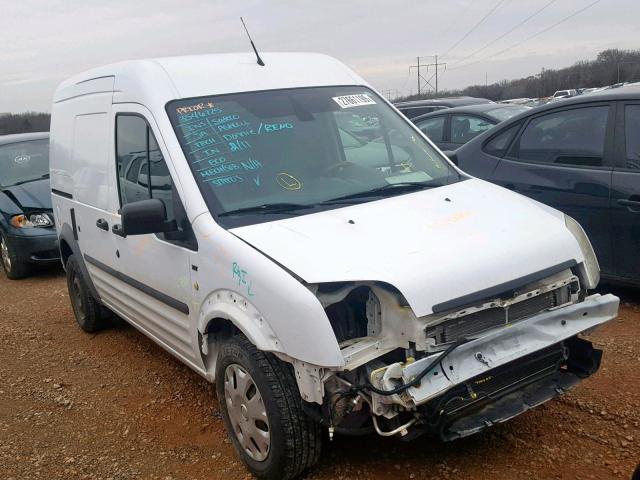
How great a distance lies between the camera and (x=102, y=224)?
4.50 metres

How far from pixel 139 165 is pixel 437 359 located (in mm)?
2321

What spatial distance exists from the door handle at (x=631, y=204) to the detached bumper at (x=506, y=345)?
6.12ft

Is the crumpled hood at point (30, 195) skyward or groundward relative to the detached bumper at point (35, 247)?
skyward

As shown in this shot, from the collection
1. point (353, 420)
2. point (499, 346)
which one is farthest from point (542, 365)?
point (353, 420)

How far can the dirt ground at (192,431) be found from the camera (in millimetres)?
3172

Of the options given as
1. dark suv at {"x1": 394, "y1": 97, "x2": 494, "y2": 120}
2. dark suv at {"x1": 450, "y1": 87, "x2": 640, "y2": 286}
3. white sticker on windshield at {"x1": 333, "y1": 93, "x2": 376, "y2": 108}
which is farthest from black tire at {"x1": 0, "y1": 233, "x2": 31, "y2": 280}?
dark suv at {"x1": 394, "y1": 97, "x2": 494, "y2": 120}

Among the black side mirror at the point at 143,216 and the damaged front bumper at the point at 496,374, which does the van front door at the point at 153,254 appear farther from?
the damaged front bumper at the point at 496,374

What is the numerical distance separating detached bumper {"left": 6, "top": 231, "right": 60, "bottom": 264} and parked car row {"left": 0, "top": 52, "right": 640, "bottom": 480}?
11.9 feet

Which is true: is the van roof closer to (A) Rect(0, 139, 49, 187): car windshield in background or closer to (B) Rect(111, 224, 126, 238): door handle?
(B) Rect(111, 224, 126, 238): door handle

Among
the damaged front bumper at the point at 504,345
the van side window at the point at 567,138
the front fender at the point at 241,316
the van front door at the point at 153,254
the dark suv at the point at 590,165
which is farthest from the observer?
the van side window at the point at 567,138

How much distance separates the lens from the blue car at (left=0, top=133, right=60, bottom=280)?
8.16m

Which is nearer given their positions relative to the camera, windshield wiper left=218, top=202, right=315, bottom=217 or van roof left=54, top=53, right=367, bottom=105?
windshield wiper left=218, top=202, right=315, bottom=217

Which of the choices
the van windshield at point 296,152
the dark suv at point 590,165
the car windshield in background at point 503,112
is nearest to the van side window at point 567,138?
the dark suv at point 590,165

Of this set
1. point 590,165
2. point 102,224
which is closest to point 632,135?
point 590,165
